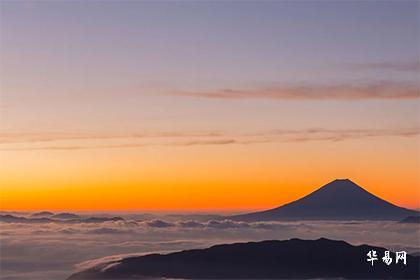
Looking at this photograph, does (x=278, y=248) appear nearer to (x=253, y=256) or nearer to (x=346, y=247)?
(x=253, y=256)

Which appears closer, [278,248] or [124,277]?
[124,277]

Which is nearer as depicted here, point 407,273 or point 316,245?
point 407,273

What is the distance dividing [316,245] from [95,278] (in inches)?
1734

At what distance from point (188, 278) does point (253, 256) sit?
51.1 feet

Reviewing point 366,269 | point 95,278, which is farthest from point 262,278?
point 95,278

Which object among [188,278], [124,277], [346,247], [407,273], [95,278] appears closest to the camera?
[95,278]

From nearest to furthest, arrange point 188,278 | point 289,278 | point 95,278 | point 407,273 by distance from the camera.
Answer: point 95,278 < point 188,278 < point 407,273 < point 289,278

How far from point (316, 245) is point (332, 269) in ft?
19.3

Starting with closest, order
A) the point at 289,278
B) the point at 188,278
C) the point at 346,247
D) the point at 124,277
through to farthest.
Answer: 1. the point at 124,277
2. the point at 188,278
3. the point at 346,247
4. the point at 289,278

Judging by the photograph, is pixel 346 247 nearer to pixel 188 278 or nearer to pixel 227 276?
pixel 227 276

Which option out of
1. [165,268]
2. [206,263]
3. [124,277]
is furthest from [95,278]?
[206,263]

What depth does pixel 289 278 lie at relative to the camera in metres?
93.2

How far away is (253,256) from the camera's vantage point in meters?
88.2

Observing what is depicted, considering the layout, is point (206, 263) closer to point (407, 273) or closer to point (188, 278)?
point (188, 278)
